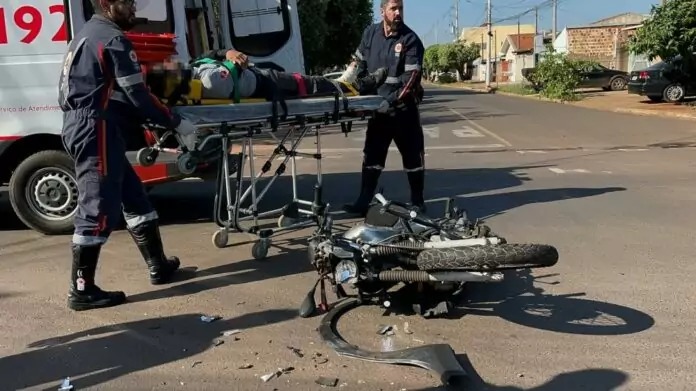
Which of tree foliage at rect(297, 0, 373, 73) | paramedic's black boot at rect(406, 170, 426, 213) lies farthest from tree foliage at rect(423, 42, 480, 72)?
paramedic's black boot at rect(406, 170, 426, 213)

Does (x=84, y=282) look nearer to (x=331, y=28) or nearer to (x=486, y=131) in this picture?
(x=486, y=131)

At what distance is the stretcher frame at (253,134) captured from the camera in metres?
5.23

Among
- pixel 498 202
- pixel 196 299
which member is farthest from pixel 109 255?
pixel 498 202

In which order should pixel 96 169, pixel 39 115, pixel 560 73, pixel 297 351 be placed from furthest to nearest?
pixel 560 73, pixel 39 115, pixel 96 169, pixel 297 351

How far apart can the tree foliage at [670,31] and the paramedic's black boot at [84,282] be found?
2040 centimetres

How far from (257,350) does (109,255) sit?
2.62 metres

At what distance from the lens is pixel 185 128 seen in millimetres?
4812

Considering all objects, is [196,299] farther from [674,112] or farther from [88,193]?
[674,112]

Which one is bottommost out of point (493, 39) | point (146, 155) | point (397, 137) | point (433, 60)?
point (397, 137)

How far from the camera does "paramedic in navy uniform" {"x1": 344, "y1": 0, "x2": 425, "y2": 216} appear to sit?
22.0 feet

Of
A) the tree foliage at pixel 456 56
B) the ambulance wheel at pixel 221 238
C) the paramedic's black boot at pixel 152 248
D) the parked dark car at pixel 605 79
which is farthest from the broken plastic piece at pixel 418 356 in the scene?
the tree foliage at pixel 456 56

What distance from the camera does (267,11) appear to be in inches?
357

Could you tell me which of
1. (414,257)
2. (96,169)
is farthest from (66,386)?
(414,257)

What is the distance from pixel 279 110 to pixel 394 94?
1.54 metres
